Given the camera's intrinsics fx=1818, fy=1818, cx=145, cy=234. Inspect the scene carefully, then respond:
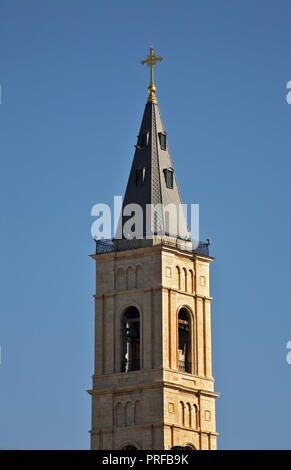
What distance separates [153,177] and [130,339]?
11444 mm

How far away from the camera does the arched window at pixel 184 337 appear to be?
125 metres

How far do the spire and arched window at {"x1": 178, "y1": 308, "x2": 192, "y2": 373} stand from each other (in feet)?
18.0

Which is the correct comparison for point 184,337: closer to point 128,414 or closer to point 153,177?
point 128,414

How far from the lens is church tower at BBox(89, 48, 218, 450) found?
12169 centimetres

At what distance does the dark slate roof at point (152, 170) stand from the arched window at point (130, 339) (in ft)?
20.2

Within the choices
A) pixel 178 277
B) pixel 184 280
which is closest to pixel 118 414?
pixel 178 277

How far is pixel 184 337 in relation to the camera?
126125 millimetres

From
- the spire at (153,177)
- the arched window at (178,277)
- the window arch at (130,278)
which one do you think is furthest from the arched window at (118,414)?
the spire at (153,177)

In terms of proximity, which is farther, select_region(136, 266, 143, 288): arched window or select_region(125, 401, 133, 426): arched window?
select_region(136, 266, 143, 288): arched window

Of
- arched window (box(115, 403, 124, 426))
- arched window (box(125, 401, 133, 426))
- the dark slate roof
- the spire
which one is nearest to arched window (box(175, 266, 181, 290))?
the spire

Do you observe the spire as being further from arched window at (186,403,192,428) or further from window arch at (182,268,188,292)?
arched window at (186,403,192,428)
